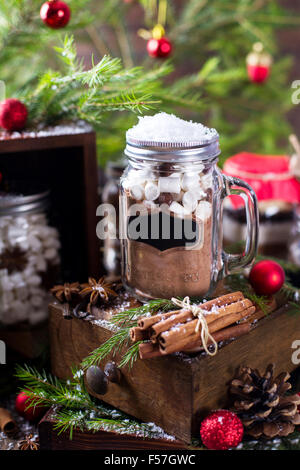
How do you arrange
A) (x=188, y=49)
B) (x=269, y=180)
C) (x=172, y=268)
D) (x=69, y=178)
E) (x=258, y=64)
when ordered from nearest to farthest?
(x=172, y=268), (x=69, y=178), (x=269, y=180), (x=258, y=64), (x=188, y=49)

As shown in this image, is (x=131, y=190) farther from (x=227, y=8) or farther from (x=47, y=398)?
(x=227, y=8)

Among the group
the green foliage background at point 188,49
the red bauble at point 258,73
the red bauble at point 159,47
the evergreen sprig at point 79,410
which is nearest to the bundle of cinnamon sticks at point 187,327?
the evergreen sprig at point 79,410

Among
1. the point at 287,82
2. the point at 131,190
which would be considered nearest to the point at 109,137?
the point at 131,190

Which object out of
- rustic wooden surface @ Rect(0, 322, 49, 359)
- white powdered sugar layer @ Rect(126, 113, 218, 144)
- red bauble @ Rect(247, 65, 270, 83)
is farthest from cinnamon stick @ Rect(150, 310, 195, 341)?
red bauble @ Rect(247, 65, 270, 83)

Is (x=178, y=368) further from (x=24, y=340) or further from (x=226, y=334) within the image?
(x=24, y=340)

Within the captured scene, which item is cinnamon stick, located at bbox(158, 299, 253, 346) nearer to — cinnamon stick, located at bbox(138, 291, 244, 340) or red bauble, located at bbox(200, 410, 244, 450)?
cinnamon stick, located at bbox(138, 291, 244, 340)

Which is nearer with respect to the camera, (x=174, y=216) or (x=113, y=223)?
A: (x=174, y=216)

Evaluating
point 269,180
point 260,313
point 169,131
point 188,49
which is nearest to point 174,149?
point 169,131
